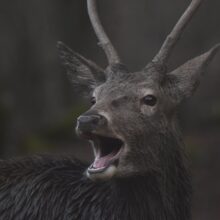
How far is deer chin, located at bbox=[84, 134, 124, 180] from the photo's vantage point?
27.6ft

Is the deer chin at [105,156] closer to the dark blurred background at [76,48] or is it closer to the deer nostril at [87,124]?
the deer nostril at [87,124]

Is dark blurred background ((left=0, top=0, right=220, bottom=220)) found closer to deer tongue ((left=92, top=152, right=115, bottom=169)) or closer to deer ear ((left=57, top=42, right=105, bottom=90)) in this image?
deer ear ((left=57, top=42, right=105, bottom=90))

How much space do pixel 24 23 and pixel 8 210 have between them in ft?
37.3

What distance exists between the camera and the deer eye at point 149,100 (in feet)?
29.5

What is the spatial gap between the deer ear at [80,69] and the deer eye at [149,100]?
75cm

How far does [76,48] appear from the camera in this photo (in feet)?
75.3

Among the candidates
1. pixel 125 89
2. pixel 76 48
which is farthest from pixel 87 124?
pixel 76 48

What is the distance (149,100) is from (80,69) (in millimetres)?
1076

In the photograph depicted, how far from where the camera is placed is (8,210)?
9602 mm

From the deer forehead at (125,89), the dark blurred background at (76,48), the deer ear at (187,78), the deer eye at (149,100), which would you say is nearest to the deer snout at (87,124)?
the deer forehead at (125,89)

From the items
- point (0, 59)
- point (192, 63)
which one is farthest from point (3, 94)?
point (192, 63)

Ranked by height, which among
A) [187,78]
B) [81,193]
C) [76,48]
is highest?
[76,48]

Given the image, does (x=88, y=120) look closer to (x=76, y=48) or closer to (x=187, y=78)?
(x=187, y=78)

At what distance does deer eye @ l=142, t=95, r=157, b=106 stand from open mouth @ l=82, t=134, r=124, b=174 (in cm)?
50
